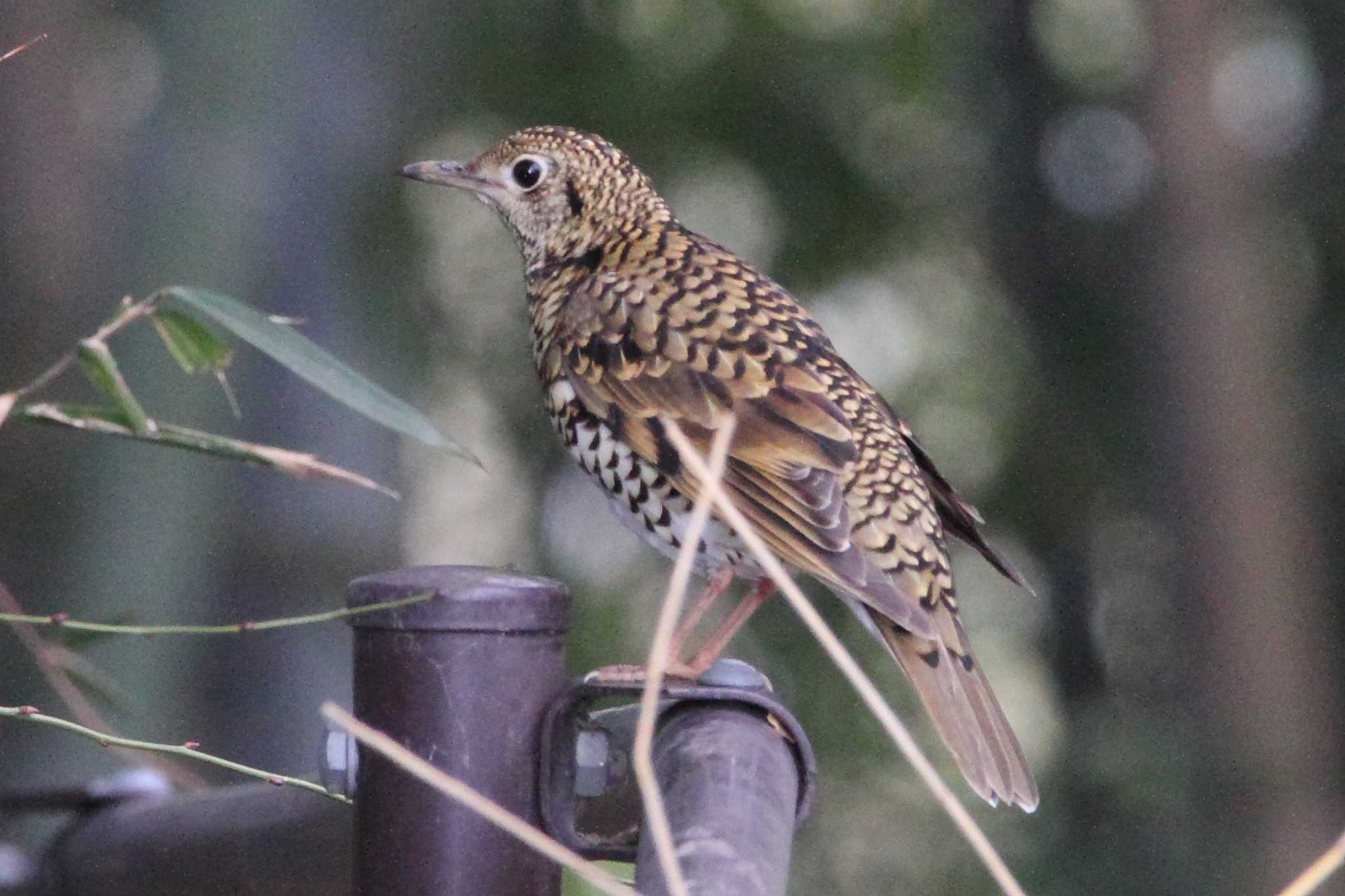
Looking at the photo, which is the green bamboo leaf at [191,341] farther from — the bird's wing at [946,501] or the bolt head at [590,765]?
the bird's wing at [946,501]

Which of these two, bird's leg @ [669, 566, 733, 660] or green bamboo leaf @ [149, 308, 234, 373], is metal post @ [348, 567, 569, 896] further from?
bird's leg @ [669, 566, 733, 660]

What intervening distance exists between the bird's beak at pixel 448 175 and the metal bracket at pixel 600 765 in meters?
1.46

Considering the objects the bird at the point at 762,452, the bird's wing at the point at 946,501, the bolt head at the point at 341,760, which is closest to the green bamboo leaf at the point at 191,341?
the bolt head at the point at 341,760

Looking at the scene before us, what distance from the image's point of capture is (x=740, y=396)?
2.64 metres

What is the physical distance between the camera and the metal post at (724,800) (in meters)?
1.23

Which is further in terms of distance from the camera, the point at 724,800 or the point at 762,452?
the point at 762,452

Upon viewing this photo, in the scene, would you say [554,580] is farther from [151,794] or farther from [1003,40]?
[1003,40]

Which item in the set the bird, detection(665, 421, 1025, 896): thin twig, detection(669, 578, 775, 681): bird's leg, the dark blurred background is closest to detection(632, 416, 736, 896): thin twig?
detection(665, 421, 1025, 896): thin twig

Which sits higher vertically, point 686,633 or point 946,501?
point 946,501

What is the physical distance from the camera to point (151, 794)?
246cm

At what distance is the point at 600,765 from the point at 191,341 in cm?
53

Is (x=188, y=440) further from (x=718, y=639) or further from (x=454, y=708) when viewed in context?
(x=718, y=639)

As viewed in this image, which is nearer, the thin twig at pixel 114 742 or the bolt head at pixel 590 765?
the thin twig at pixel 114 742

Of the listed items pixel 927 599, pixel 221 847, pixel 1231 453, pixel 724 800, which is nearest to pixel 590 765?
pixel 724 800
